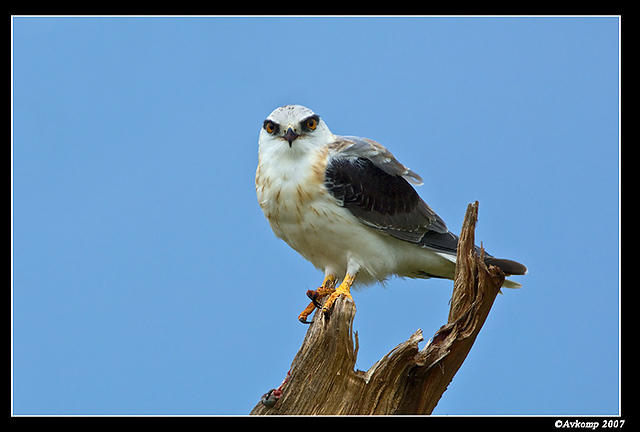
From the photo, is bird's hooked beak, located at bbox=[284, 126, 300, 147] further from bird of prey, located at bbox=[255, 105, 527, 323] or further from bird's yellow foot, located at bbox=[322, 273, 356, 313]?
→ bird's yellow foot, located at bbox=[322, 273, 356, 313]

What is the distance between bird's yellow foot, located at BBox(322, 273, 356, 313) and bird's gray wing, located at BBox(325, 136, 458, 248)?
1.44ft

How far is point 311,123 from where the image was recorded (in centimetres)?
562

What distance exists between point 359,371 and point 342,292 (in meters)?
0.59

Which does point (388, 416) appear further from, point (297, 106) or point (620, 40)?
point (620, 40)

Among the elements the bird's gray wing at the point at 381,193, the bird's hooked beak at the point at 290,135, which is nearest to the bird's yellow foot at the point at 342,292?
the bird's gray wing at the point at 381,193

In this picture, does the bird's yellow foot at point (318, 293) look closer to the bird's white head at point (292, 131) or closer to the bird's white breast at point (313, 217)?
the bird's white breast at point (313, 217)

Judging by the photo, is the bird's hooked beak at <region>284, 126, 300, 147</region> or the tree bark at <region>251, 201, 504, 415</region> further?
the bird's hooked beak at <region>284, 126, 300, 147</region>

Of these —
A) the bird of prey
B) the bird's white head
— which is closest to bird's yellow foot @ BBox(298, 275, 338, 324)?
the bird of prey

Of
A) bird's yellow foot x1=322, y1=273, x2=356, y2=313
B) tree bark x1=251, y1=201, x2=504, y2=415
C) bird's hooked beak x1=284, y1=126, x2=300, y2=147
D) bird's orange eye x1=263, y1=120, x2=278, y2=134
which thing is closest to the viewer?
tree bark x1=251, y1=201, x2=504, y2=415

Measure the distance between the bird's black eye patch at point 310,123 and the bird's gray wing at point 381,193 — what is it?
0.24 metres

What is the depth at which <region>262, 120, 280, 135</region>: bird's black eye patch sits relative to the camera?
5543mm

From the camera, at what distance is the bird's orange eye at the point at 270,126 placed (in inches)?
219

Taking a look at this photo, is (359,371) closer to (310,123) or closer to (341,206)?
(341,206)

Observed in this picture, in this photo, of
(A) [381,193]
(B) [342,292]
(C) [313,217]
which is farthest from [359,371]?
(A) [381,193]
